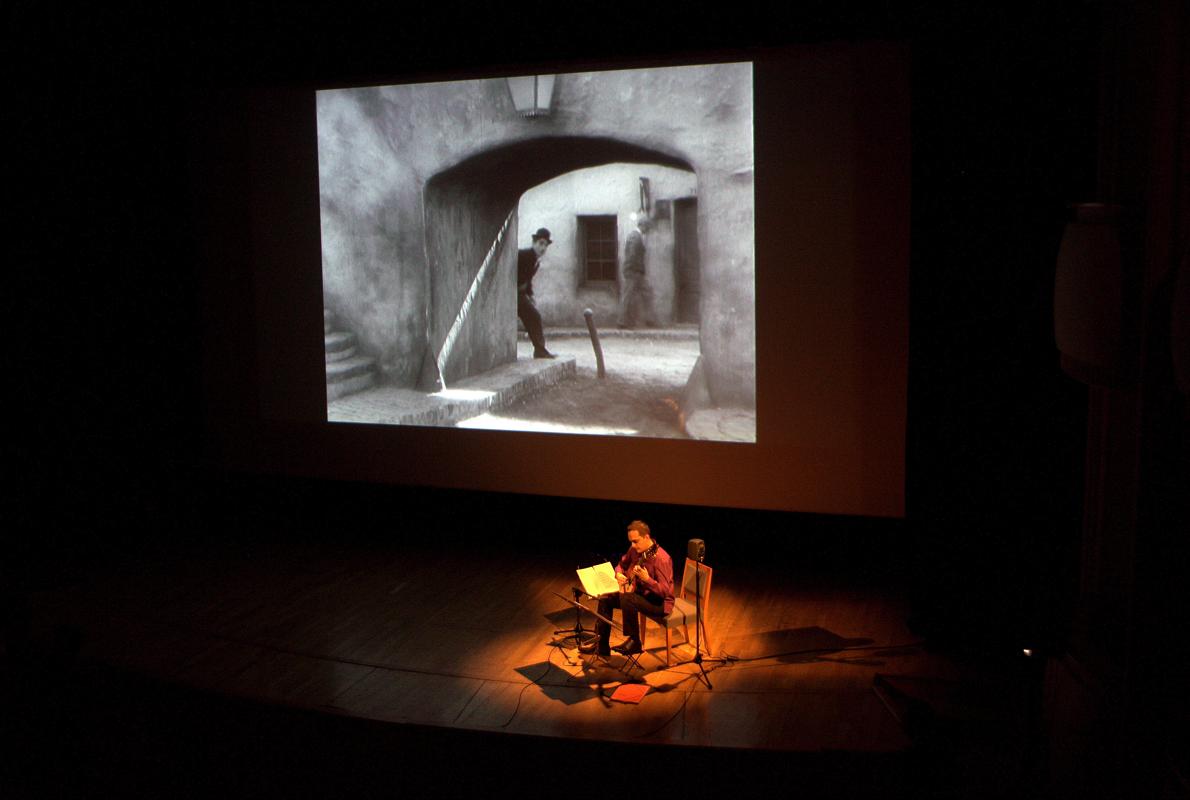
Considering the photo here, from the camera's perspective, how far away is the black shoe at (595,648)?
502cm

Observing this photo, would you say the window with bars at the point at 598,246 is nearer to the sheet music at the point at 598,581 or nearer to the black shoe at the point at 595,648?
the sheet music at the point at 598,581

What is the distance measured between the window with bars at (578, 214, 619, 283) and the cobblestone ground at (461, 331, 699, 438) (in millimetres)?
361

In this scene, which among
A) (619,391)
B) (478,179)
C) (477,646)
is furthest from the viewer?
(478,179)

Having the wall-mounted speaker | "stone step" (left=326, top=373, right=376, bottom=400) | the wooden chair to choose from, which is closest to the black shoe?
the wooden chair

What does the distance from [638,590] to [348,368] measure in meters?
2.81

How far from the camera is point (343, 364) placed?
6953mm

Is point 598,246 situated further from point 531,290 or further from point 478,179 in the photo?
point 478,179

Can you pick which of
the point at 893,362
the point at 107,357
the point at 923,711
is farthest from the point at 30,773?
the point at 893,362

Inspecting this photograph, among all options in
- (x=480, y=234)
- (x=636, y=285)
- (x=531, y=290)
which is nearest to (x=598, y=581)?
(x=636, y=285)

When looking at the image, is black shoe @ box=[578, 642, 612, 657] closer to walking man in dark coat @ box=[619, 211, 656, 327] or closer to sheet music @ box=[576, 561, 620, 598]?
sheet music @ box=[576, 561, 620, 598]

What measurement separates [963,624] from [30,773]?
3792 millimetres

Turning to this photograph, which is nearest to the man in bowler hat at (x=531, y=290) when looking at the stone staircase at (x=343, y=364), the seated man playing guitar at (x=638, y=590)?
the stone staircase at (x=343, y=364)

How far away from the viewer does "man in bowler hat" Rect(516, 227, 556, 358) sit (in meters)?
6.32

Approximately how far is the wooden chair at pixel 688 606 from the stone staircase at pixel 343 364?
8.69ft
